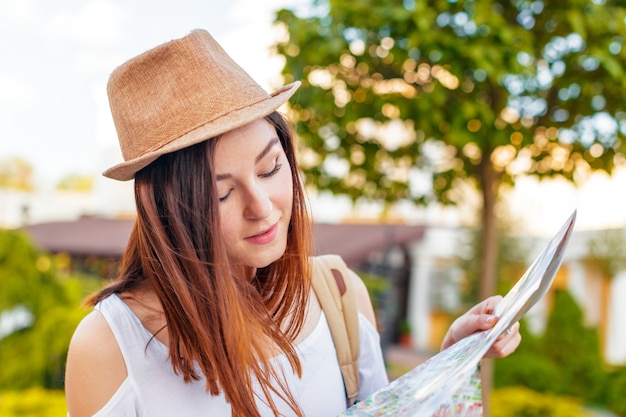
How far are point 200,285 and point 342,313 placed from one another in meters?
0.41

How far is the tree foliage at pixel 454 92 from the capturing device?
2953 millimetres

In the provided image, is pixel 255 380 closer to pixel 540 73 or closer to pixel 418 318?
pixel 540 73

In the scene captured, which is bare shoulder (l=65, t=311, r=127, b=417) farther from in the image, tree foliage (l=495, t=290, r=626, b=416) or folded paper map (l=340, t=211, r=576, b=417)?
tree foliage (l=495, t=290, r=626, b=416)

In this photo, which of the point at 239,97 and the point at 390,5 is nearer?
the point at 239,97

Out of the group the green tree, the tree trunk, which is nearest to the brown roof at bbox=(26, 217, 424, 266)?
the green tree

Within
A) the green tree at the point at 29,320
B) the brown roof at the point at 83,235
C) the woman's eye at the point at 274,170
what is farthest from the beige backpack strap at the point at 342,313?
the brown roof at the point at 83,235

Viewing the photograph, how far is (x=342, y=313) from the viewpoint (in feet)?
4.64

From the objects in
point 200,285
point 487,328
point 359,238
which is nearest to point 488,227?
point 487,328

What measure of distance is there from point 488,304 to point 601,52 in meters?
2.12

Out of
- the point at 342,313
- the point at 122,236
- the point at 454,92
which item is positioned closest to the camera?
the point at 342,313

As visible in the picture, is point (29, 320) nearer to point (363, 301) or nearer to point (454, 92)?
point (454, 92)

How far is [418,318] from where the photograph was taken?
18.3 m

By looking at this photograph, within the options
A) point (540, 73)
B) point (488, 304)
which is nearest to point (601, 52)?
point (540, 73)

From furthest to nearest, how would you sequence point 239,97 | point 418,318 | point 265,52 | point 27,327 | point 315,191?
point 418,318 → point 27,327 → point 315,191 → point 265,52 → point 239,97
